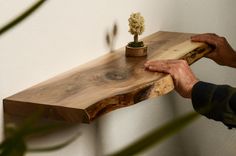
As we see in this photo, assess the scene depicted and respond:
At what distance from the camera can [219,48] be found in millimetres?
1398

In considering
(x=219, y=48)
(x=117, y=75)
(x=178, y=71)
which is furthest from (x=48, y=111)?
(x=219, y=48)

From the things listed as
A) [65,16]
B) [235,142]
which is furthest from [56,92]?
[235,142]

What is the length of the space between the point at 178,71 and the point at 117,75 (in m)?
0.17

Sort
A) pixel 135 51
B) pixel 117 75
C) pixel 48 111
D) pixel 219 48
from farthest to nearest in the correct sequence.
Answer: pixel 219 48 → pixel 135 51 → pixel 117 75 → pixel 48 111

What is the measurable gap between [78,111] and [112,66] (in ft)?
1.08

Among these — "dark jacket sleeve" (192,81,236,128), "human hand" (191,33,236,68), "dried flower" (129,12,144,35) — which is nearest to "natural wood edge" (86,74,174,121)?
"dark jacket sleeve" (192,81,236,128)

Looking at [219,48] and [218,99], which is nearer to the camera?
[218,99]

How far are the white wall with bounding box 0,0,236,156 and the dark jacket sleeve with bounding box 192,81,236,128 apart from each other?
1.05 ft

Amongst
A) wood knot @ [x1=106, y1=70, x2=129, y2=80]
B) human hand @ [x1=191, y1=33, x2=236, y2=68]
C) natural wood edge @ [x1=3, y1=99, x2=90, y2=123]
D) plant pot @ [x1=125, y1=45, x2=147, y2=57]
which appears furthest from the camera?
human hand @ [x1=191, y1=33, x2=236, y2=68]

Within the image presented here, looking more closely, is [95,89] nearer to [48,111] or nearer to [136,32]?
[48,111]

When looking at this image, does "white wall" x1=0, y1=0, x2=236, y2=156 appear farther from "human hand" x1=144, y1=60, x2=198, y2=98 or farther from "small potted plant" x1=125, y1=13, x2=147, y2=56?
"human hand" x1=144, y1=60, x2=198, y2=98

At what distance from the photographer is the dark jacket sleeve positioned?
40.9 inches

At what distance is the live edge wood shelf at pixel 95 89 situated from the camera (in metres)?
0.79

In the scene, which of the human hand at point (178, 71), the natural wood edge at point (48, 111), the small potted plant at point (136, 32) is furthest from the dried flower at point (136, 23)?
the natural wood edge at point (48, 111)
